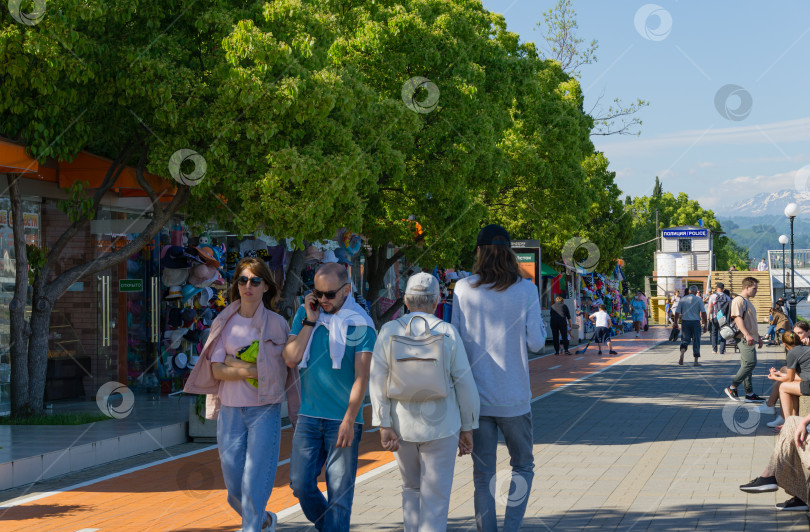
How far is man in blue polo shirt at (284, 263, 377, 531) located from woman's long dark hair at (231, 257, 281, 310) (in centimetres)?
53

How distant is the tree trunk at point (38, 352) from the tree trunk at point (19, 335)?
7 centimetres

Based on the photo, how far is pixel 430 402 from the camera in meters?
5.23

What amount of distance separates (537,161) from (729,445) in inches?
757

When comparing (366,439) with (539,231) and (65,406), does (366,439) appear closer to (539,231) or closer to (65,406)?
(65,406)

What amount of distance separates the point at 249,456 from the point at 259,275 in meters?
1.04

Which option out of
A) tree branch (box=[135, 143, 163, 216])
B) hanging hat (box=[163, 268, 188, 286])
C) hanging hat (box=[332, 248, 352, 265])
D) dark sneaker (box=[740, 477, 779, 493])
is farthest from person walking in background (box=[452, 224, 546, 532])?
hanging hat (box=[332, 248, 352, 265])

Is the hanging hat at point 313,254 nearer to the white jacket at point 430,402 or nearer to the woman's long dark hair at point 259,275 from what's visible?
the woman's long dark hair at point 259,275

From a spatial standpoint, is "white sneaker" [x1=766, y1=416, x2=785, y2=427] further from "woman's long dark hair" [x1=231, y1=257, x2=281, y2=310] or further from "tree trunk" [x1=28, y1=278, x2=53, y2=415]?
"tree trunk" [x1=28, y1=278, x2=53, y2=415]

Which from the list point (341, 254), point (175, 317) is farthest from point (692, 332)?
point (175, 317)

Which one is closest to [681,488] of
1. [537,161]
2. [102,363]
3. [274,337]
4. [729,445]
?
[729,445]

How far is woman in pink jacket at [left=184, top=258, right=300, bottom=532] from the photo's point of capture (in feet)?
19.3

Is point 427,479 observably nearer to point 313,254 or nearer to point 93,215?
point 93,215

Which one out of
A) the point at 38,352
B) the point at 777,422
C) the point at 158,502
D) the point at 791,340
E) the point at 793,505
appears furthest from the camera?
the point at 38,352

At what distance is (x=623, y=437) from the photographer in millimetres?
11750
